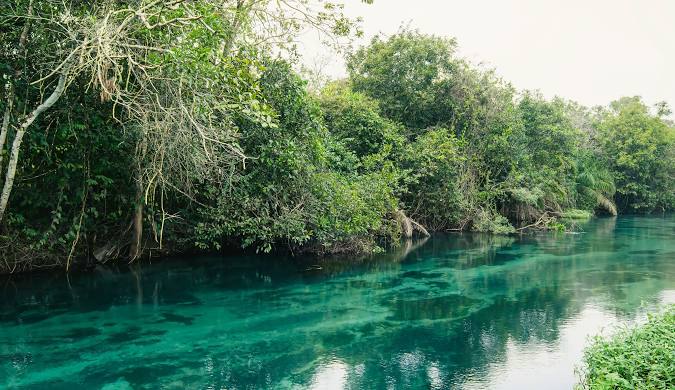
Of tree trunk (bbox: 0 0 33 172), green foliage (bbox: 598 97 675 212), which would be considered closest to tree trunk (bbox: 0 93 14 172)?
tree trunk (bbox: 0 0 33 172)

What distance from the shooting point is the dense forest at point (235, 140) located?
8656 millimetres

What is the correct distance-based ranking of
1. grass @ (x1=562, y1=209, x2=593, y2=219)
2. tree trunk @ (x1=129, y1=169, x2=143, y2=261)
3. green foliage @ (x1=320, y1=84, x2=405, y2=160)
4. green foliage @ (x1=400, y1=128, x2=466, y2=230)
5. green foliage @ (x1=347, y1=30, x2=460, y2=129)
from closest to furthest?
tree trunk @ (x1=129, y1=169, x2=143, y2=261) → green foliage @ (x1=320, y1=84, x2=405, y2=160) → green foliage @ (x1=400, y1=128, x2=466, y2=230) → green foliage @ (x1=347, y1=30, x2=460, y2=129) → grass @ (x1=562, y1=209, x2=593, y2=219)

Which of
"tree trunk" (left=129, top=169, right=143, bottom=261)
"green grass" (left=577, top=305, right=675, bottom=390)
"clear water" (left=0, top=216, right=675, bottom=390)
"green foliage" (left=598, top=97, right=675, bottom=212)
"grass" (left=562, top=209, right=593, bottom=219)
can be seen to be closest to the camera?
"green grass" (left=577, top=305, right=675, bottom=390)

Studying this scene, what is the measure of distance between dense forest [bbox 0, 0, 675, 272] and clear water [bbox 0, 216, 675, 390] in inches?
41.5

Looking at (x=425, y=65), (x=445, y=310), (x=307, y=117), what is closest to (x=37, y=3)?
(x=307, y=117)

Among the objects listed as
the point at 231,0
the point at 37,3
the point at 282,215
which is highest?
the point at 231,0

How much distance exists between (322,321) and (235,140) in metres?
4.69

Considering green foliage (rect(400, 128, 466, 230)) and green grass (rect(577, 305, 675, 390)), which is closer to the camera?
green grass (rect(577, 305, 675, 390))

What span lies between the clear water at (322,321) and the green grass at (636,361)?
3.03ft

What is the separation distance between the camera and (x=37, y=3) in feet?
28.3

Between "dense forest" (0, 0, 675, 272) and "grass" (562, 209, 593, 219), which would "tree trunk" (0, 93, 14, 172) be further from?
"grass" (562, 209, 593, 219)

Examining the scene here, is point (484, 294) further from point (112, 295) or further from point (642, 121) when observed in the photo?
point (642, 121)

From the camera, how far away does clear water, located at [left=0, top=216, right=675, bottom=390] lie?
657 cm

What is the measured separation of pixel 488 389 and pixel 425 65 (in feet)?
52.6
